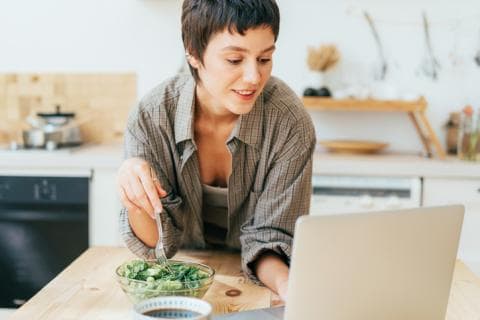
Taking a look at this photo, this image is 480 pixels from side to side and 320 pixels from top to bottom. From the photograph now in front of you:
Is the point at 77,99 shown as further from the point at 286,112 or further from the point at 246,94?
the point at 246,94

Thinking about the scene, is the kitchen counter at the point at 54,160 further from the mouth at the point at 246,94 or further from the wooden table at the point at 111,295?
the mouth at the point at 246,94

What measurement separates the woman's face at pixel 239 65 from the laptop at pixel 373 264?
552mm

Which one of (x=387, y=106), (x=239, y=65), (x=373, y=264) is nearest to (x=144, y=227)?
(x=239, y=65)

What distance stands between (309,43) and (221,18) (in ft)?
6.95

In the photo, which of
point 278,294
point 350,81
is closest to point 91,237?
point 350,81

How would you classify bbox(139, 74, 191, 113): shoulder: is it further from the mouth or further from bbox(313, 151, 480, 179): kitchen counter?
bbox(313, 151, 480, 179): kitchen counter

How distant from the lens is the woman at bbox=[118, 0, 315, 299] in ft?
4.97

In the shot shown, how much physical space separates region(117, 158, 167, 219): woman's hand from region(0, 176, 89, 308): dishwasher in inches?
69.2

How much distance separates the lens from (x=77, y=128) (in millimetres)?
3490

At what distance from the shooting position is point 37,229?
317 cm

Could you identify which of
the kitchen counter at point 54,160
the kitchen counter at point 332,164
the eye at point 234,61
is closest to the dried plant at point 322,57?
the kitchen counter at point 332,164

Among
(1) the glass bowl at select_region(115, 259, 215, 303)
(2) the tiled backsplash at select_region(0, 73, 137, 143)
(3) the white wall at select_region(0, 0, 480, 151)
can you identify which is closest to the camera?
(1) the glass bowl at select_region(115, 259, 215, 303)

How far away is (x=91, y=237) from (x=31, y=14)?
4.34ft

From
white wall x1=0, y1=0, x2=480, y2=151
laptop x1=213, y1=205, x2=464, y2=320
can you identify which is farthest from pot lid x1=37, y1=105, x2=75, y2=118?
laptop x1=213, y1=205, x2=464, y2=320
